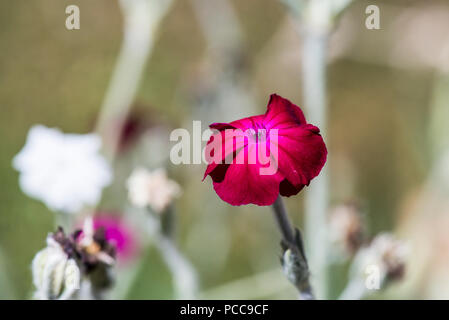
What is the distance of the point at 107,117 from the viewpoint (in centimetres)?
70

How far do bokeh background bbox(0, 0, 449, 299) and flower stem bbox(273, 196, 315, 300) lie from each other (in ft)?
0.94

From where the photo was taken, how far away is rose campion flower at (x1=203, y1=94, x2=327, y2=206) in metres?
0.29

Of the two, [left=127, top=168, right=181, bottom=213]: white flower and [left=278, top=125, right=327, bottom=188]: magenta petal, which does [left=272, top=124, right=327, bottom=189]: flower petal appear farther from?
[left=127, top=168, right=181, bottom=213]: white flower

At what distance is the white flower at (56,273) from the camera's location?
34 centimetres

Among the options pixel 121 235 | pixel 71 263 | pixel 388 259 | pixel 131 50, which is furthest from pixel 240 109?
pixel 71 263

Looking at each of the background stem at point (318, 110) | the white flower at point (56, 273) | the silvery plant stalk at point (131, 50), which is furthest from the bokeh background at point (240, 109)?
the white flower at point (56, 273)

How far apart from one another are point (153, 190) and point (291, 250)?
218 millimetres

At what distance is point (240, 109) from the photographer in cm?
87

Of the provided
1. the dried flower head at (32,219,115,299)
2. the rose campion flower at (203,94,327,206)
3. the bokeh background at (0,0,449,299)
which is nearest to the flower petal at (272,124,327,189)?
the rose campion flower at (203,94,327,206)

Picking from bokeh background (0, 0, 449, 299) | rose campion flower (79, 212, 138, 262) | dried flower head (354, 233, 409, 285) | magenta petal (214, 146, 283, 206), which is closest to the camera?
magenta petal (214, 146, 283, 206)

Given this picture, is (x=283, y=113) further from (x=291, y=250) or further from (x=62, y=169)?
(x=62, y=169)

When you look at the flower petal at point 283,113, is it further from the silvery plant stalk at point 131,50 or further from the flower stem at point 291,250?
the silvery plant stalk at point 131,50

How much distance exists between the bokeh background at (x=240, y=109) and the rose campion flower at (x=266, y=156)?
0.32 m

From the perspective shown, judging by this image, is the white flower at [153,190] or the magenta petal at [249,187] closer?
the magenta petal at [249,187]
